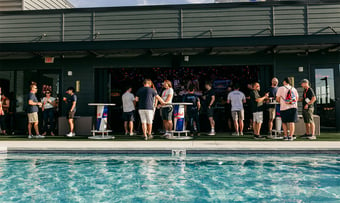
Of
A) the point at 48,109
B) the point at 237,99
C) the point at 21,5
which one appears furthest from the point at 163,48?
the point at 21,5

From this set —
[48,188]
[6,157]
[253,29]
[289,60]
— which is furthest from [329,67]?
[6,157]

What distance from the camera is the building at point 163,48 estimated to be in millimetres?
8680

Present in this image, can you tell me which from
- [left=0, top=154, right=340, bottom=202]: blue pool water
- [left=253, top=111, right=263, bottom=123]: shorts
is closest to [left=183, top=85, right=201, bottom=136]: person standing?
[left=253, top=111, right=263, bottom=123]: shorts

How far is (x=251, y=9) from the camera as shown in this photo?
29.3ft

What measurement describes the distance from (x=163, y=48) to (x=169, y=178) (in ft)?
16.3

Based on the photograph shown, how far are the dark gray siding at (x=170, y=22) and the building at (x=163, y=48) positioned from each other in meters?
0.03

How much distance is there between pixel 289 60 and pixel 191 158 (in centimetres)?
578

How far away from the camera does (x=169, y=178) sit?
13.0 feet

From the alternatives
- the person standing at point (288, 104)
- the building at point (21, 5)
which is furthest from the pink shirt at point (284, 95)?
the building at point (21, 5)

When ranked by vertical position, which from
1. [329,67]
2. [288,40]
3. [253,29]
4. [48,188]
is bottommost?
[48,188]

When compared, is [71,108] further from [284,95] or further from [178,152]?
[284,95]

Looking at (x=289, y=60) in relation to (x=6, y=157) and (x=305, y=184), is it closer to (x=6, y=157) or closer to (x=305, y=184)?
(x=305, y=184)

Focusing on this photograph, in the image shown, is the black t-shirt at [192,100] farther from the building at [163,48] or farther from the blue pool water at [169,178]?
the blue pool water at [169,178]

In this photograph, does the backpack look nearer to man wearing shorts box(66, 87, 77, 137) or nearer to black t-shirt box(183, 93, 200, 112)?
black t-shirt box(183, 93, 200, 112)
